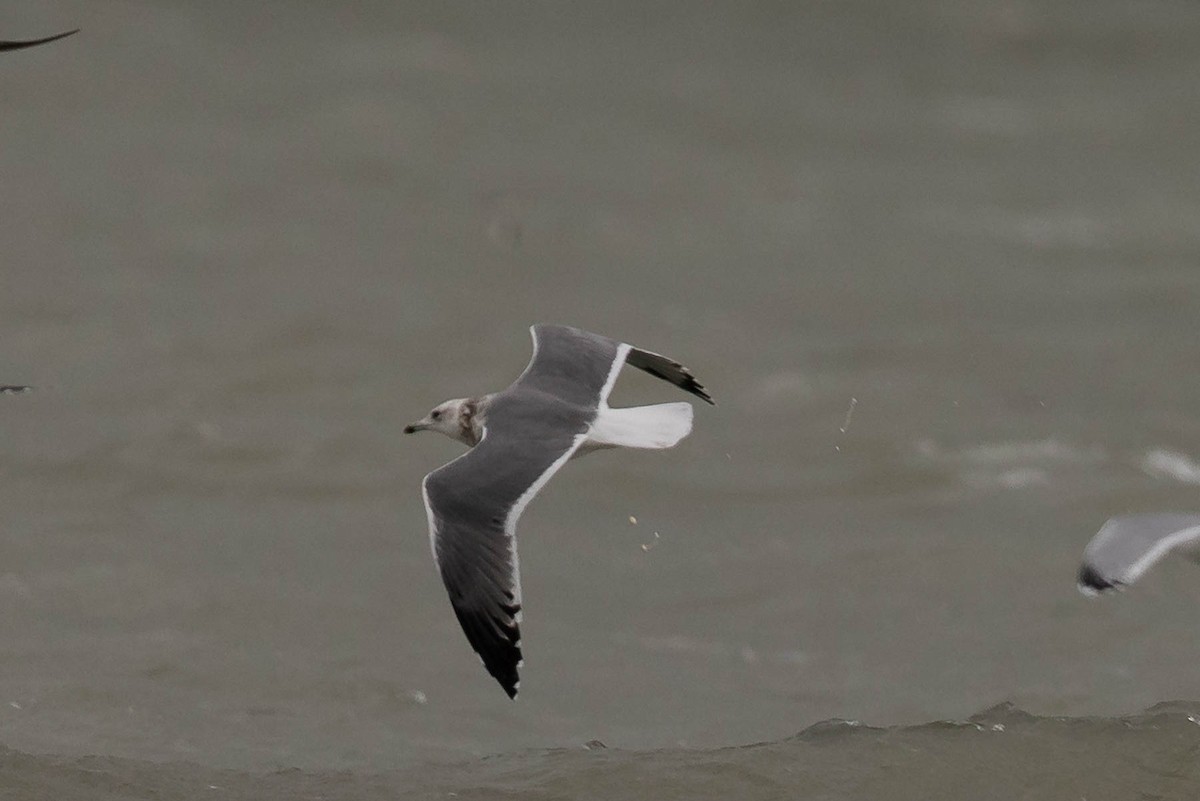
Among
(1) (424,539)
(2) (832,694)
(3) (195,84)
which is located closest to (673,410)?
(2) (832,694)

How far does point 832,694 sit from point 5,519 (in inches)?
168

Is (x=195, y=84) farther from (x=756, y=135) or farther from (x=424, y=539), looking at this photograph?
(x=424, y=539)

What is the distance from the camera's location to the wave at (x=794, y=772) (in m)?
5.49

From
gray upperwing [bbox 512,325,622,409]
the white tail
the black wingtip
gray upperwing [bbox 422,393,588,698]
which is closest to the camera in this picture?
gray upperwing [bbox 422,393,588,698]

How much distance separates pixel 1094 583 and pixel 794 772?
100 cm

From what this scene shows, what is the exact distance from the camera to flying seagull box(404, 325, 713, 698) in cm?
509

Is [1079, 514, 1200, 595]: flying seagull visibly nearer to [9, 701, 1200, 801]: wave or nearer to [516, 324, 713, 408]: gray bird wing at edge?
Result: [9, 701, 1200, 801]: wave

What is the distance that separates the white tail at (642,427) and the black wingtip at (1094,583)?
1236 mm

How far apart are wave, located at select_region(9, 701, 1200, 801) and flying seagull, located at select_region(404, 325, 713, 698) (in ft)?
2.31

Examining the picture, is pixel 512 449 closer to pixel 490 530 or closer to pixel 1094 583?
pixel 490 530

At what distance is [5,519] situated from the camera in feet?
31.5

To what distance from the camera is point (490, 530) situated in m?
5.24

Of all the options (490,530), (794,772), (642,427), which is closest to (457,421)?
(642,427)

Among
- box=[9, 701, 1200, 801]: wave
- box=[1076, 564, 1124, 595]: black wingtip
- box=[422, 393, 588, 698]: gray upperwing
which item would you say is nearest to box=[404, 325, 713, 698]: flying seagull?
box=[422, 393, 588, 698]: gray upperwing
